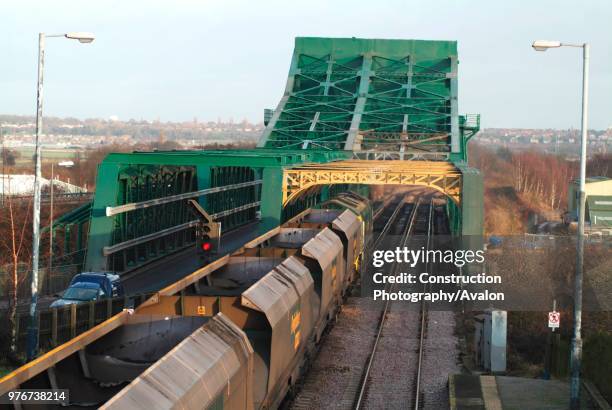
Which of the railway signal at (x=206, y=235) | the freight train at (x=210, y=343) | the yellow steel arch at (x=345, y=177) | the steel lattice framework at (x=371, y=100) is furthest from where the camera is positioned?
the steel lattice framework at (x=371, y=100)

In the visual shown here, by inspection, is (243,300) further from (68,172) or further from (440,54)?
(68,172)

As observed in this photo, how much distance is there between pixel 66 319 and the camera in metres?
22.5

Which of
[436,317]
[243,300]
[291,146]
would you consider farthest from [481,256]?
[291,146]

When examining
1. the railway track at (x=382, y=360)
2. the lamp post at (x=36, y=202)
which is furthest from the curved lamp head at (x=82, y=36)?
the railway track at (x=382, y=360)

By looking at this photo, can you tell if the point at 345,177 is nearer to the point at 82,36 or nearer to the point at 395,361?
the point at 395,361

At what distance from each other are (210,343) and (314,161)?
29.3 metres

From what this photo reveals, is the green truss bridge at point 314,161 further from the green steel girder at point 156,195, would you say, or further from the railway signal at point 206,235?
the railway signal at point 206,235

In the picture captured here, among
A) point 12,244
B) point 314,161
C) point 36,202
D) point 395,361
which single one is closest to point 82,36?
point 36,202

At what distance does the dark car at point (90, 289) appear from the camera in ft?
81.0

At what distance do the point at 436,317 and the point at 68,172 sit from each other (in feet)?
203

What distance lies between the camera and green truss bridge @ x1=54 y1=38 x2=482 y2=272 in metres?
30.8

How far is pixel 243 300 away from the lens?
13.6m

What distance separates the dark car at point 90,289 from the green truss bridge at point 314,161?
2376 mm

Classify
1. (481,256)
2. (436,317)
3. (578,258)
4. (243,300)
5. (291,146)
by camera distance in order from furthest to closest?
(291,146) < (436,317) < (481,256) < (578,258) < (243,300)
